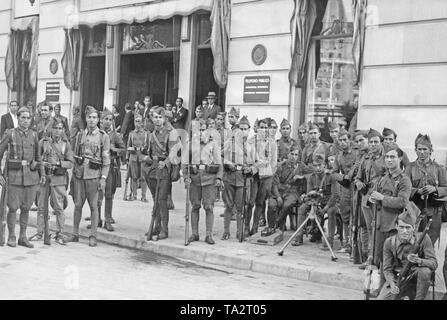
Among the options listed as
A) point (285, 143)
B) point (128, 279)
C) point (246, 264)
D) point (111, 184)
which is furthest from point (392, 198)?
point (111, 184)

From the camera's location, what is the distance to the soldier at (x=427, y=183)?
25.2ft

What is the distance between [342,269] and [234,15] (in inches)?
344

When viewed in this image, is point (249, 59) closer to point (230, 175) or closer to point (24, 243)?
point (230, 175)

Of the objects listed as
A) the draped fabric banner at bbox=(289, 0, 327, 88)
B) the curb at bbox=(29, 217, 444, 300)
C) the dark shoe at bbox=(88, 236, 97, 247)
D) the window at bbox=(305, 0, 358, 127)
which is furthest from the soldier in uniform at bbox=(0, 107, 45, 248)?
the window at bbox=(305, 0, 358, 127)

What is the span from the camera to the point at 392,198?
7.30m

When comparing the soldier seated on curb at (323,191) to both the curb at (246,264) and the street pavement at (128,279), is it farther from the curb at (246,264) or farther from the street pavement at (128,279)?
the street pavement at (128,279)

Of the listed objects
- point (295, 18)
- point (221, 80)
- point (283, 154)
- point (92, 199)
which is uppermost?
point (295, 18)

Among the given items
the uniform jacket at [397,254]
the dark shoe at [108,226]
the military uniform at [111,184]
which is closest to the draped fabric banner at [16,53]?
the military uniform at [111,184]

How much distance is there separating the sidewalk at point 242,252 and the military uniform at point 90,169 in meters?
0.80

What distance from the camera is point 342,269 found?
8070mm

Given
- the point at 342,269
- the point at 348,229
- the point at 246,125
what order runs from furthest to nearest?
the point at 246,125 → the point at 348,229 → the point at 342,269

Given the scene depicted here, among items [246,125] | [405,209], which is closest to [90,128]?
[246,125]

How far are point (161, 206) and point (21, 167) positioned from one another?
229 centimetres
